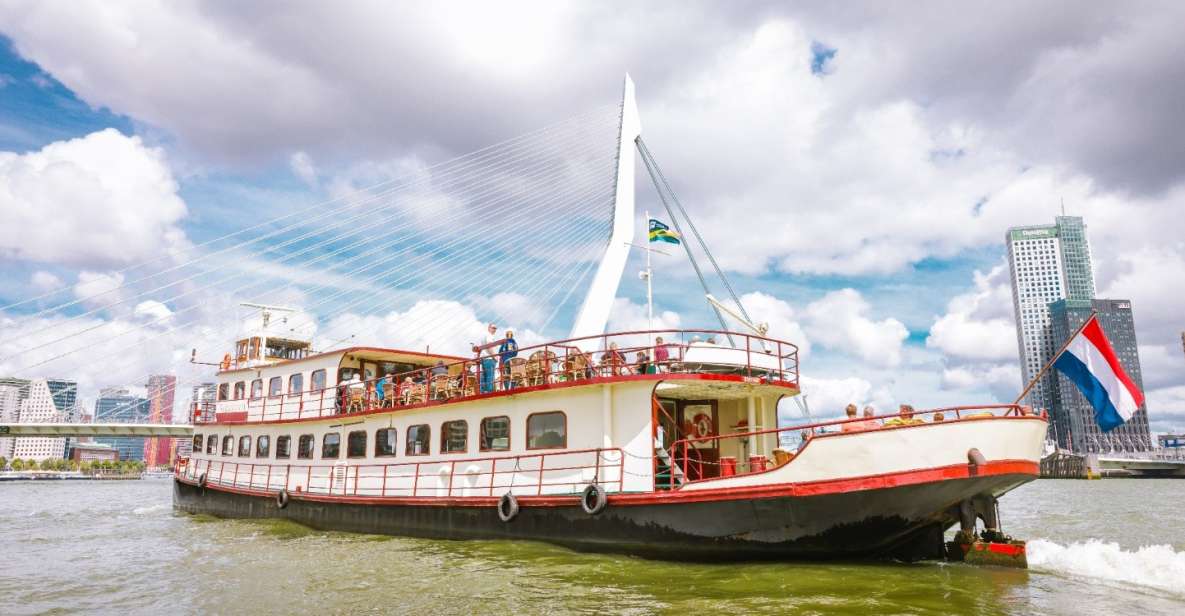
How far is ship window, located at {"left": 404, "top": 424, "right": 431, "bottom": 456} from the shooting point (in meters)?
16.0

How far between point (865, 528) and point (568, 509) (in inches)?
192

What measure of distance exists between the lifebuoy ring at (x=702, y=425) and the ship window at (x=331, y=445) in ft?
30.8

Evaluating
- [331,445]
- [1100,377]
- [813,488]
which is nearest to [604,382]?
[813,488]

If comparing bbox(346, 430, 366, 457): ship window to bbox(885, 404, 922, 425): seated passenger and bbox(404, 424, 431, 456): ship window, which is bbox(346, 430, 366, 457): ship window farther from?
bbox(885, 404, 922, 425): seated passenger

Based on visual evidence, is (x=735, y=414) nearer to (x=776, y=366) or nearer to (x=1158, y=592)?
(x=776, y=366)

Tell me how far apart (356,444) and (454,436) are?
3731mm

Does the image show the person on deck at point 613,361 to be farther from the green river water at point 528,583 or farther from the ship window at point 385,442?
the ship window at point 385,442

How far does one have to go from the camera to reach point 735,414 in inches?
552

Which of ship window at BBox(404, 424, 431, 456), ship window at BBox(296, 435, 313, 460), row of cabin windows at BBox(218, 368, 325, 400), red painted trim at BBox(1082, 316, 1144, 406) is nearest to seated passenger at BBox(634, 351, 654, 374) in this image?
ship window at BBox(404, 424, 431, 456)

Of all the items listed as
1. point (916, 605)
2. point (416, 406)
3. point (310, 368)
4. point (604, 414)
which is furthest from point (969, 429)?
point (310, 368)

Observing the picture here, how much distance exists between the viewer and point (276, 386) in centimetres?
2103

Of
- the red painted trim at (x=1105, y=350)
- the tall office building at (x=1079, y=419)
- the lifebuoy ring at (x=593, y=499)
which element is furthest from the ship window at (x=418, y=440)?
the tall office building at (x=1079, y=419)

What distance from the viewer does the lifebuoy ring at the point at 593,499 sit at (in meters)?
12.1

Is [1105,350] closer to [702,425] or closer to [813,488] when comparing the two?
[813,488]
